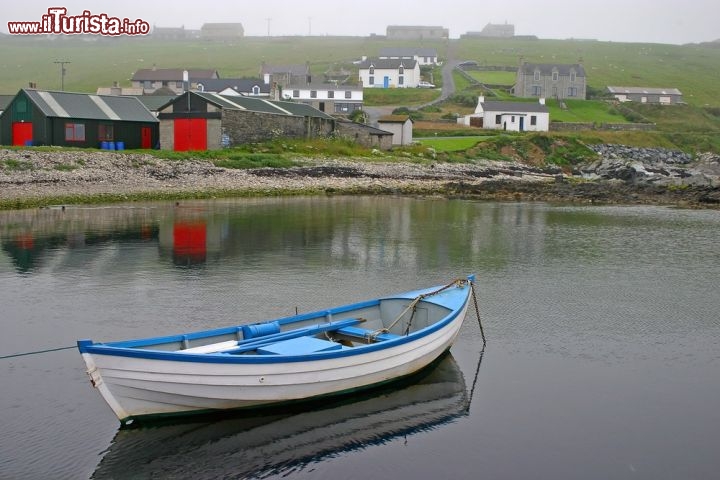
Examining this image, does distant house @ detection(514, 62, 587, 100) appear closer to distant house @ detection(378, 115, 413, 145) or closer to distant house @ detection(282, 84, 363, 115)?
distant house @ detection(282, 84, 363, 115)

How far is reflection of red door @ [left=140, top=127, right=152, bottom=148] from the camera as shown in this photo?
59.2 m

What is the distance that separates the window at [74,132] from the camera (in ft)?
178

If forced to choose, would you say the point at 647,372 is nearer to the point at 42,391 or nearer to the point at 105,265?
the point at 42,391

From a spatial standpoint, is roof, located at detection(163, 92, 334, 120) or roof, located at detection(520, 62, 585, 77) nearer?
roof, located at detection(163, 92, 334, 120)

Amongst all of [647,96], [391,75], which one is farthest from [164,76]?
[647,96]

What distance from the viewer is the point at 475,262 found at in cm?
3003

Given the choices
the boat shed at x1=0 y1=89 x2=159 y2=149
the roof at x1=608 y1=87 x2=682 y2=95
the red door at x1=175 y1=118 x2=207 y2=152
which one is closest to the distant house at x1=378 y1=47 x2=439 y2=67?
the roof at x1=608 y1=87 x2=682 y2=95

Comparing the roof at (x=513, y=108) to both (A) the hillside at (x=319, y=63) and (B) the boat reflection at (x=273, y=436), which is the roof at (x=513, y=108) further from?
(B) the boat reflection at (x=273, y=436)

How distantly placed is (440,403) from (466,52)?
589 feet

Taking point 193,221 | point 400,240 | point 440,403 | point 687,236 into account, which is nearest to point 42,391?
point 440,403

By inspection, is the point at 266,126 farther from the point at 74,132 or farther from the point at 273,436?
the point at 273,436

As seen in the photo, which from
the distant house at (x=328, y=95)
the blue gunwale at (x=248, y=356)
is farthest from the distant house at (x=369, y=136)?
the blue gunwale at (x=248, y=356)

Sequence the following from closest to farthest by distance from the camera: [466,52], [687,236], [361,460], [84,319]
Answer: [361,460] → [84,319] → [687,236] → [466,52]

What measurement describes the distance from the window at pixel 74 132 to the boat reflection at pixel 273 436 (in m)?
43.4
